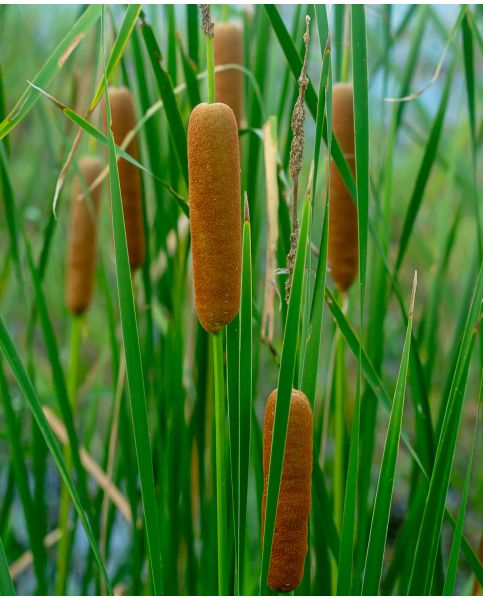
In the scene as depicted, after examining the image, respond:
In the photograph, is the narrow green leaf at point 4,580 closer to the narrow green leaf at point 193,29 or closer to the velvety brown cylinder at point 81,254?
the narrow green leaf at point 193,29

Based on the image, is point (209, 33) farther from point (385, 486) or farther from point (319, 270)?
point (385, 486)

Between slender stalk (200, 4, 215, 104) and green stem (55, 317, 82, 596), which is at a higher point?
slender stalk (200, 4, 215, 104)

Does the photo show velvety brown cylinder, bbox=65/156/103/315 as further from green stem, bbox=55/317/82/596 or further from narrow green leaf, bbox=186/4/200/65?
narrow green leaf, bbox=186/4/200/65

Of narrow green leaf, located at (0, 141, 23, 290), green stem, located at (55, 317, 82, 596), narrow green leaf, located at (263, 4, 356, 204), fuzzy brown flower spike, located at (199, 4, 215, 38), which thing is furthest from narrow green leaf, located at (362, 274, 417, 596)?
green stem, located at (55, 317, 82, 596)

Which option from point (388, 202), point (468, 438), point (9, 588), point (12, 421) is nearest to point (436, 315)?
point (388, 202)

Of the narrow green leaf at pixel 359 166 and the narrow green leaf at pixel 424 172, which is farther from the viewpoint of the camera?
the narrow green leaf at pixel 424 172

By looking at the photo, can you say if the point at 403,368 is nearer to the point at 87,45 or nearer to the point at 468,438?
the point at 468,438

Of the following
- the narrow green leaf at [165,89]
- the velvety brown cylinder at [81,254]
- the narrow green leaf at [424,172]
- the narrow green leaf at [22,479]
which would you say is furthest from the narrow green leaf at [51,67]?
the velvety brown cylinder at [81,254]
